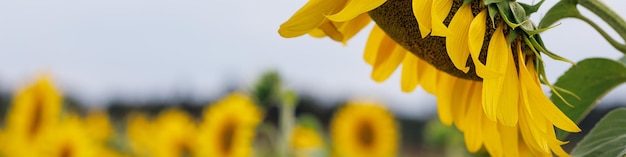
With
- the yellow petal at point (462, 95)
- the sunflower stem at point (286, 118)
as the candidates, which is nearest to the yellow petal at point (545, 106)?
the yellow petal at point (462, 95)

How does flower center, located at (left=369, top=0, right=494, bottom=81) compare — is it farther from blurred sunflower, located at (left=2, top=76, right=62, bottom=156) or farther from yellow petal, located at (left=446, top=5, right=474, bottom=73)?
blurred sunflower, located at (left=2, top=76, right=62, bottom=156)

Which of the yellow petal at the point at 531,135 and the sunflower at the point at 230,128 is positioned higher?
the yellow petal at the point at 531,135

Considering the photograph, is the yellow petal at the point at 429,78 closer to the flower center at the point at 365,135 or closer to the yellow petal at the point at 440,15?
the yellow petal at the point at 440,15

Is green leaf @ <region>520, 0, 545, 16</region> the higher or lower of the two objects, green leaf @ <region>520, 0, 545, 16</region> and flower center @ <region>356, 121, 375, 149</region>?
the higher

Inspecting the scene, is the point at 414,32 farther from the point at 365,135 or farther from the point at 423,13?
the point at 365,135

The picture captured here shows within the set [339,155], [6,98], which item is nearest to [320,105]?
[6,98]

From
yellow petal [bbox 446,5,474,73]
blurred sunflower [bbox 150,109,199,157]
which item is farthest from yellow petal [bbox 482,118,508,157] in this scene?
blurred sunflower [bbox 150,109,199,157]
